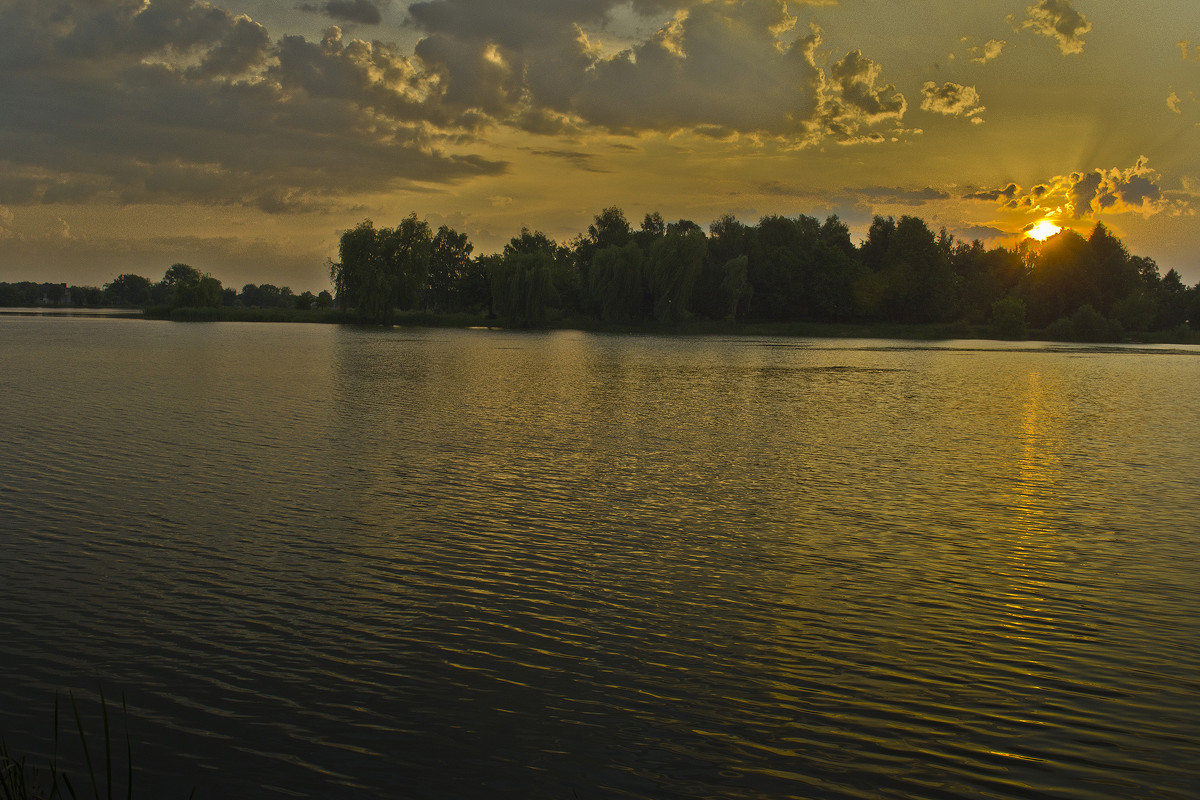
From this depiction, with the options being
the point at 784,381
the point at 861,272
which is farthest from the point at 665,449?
the point at 861,272

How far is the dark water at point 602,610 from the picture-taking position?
19.7 ft

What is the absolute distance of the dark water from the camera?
6.02m

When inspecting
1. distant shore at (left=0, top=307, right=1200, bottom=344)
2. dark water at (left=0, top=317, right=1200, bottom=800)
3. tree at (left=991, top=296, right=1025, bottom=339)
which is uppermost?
tree at (left=991, top=296, right=1025, bottom=339)

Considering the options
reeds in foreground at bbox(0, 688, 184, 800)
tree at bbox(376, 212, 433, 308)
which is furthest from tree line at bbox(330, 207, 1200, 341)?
reeds in foreground at bbox(0, 688, 184, 800)

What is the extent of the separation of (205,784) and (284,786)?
507mm

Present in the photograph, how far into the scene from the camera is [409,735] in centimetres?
625

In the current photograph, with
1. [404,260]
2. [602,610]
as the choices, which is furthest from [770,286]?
[602,610]

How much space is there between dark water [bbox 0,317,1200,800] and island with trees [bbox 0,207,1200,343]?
267ft

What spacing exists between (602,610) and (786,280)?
109 metres

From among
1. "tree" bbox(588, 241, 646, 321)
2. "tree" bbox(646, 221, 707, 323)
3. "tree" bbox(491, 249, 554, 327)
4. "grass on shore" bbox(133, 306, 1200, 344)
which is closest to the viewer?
"tree" bbox(646, 221, 707, 323)

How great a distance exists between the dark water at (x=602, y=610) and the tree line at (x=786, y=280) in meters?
81.4

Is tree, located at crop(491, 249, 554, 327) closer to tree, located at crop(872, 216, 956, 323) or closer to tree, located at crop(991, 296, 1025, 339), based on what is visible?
tree, located at crop(872, 216, 956, 323)

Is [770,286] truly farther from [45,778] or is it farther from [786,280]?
[45,778]

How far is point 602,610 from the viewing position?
878cm
